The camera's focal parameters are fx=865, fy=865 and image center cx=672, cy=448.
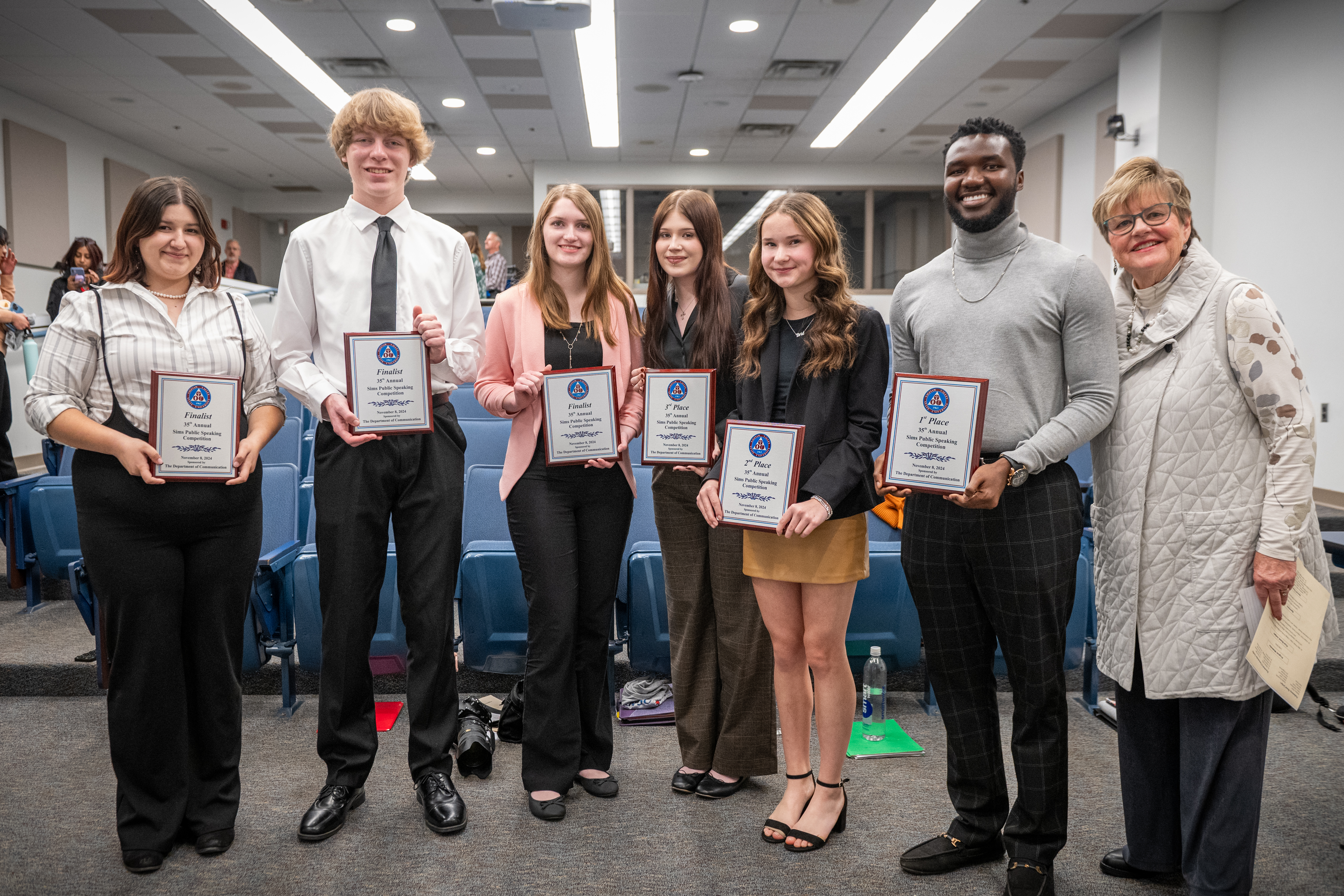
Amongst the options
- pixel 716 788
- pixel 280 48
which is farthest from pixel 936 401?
pixel 280 48

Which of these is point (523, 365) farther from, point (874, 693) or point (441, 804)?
point (874, 693)

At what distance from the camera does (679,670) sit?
2186mm

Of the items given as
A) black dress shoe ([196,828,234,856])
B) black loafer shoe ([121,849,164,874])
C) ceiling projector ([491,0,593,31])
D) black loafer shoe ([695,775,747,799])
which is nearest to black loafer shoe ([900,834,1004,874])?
black loafer shoe ([695,775,747,799])

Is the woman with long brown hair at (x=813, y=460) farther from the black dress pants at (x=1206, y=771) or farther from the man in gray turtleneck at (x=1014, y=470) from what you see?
the black dress pants at (x=1206, y=771)

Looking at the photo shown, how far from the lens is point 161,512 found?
1811 mm

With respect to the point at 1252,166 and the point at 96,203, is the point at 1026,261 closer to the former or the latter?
the point at 1252,166

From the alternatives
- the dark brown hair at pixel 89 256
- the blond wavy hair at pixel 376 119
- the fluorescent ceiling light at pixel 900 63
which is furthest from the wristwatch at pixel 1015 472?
the dark brown hair at pixel 89 256

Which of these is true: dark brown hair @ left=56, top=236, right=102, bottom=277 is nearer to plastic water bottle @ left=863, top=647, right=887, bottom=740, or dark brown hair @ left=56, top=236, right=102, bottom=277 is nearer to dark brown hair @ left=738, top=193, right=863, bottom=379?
dark brown hair @ left=738, top=193, right=863, bottom=379

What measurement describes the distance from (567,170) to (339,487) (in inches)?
419

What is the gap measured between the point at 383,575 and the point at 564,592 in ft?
1.41

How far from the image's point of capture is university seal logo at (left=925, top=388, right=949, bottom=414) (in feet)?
5.40

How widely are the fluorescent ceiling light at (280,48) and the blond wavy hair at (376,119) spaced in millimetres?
4758

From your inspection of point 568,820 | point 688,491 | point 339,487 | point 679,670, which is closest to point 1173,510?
point 688,491

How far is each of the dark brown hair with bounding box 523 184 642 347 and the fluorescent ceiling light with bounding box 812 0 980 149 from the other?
525 cm
